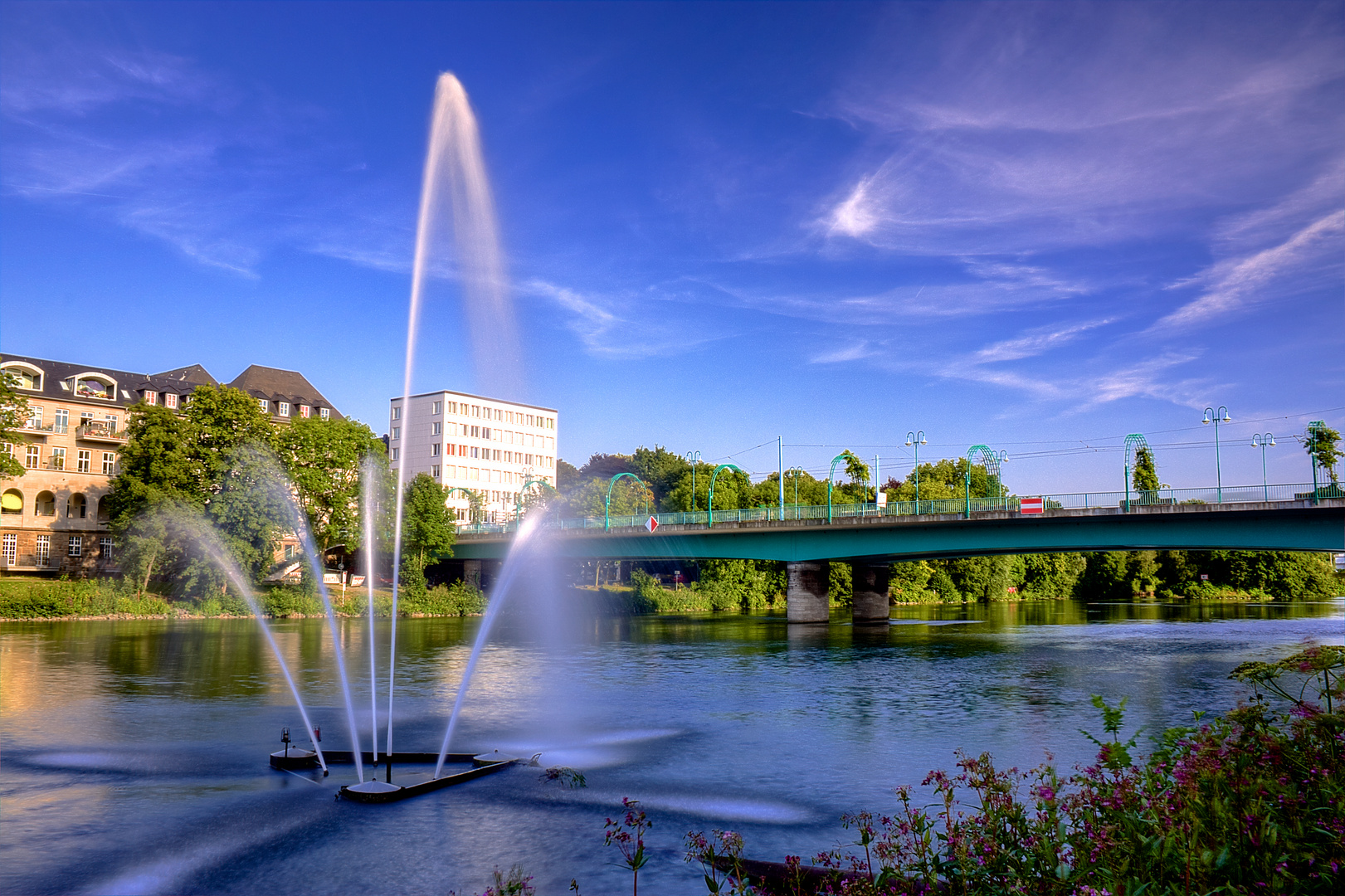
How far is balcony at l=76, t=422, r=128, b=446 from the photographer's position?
99625 millimetres

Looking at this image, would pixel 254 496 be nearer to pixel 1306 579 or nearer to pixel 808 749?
pixel 808 749

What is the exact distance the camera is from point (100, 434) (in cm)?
10044

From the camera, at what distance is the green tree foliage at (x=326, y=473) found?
3282 inches

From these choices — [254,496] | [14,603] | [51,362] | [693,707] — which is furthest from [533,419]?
[693,707]

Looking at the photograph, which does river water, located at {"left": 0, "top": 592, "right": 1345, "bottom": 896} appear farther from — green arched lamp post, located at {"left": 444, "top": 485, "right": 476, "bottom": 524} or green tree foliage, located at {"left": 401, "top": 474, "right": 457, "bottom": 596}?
green arched lamp post, located at {"left": 444, "top": 485, "right": 476, "bottom": 524}

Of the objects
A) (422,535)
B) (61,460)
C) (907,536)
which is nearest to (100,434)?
(61,460)

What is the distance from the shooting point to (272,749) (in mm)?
24453

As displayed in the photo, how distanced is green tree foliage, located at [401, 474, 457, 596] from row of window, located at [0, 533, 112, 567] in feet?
102

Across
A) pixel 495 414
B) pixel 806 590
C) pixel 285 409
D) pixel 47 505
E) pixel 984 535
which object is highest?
pixel 495 414

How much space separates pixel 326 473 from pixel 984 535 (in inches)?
2224

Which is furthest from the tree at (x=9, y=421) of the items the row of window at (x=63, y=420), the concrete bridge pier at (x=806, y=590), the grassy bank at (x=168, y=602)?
the concrete bridge pier at (x=806, y=590)

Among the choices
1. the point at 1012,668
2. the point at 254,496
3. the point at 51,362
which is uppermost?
the point at 51,362

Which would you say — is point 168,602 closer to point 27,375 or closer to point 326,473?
point 326,473

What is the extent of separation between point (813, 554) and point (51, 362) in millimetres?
85496
